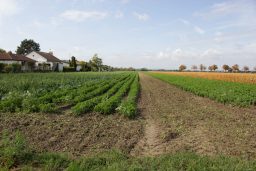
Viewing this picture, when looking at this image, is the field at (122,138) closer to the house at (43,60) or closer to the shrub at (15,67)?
the shrub at (15,67)

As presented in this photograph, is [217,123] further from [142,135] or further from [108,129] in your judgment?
[108,129]

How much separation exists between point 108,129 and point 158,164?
3.38m

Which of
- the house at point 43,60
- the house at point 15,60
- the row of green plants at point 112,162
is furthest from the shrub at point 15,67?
the row of green plants at point 112,162

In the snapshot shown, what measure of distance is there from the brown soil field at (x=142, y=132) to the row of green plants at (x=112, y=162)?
56 cm

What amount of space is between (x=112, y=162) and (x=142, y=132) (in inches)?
114

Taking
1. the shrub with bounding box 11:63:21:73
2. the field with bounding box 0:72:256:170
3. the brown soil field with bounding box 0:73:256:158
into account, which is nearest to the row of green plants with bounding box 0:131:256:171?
the field with bounding box 0:72:256:170

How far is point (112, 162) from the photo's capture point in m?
5.41

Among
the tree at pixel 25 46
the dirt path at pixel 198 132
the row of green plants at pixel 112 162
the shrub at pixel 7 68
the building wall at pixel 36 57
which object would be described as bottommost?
the dirt path at pixel 198 132

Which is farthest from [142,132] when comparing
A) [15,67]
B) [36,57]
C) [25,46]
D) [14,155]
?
[25,46]

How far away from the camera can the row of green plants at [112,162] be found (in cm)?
501

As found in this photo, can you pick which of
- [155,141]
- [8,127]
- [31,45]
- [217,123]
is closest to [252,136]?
[217,123]

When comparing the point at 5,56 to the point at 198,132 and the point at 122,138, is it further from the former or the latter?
the point at 198,132

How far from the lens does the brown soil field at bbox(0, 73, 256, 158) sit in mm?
6508

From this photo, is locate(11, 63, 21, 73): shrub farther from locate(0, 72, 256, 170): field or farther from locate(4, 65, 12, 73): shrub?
locate(0, 72, 256, 170): field
